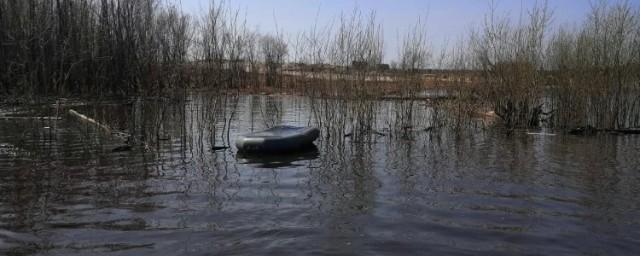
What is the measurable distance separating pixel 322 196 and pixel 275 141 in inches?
169

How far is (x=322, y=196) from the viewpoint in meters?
9.04

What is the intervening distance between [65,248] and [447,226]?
4.51 metres

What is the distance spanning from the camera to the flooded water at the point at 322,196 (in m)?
6.62

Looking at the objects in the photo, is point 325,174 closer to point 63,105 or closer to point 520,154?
point 520,154

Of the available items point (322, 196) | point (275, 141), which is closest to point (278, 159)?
point (275, 141)

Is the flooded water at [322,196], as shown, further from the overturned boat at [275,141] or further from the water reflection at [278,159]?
the overturned boat at [275,141]

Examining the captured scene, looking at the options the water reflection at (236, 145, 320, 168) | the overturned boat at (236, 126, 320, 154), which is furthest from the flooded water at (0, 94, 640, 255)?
the overturned boat at (236, 126, 320, 154)

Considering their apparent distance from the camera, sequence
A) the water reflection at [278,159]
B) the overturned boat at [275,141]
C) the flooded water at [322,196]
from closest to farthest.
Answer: the flooded water at [322,196], the water reflection at [278,159], the overturned boat at [275,141]

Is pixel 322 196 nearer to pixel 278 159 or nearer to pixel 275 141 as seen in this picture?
pixel 278 159

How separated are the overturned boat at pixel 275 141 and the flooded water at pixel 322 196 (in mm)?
342

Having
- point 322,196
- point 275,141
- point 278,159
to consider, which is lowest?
point 322,196

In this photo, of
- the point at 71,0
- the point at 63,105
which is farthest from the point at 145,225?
the point at 71,0

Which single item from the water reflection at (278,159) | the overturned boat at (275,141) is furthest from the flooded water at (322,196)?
the overturned boat at (275,141)

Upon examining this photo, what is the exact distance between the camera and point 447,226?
736 cm
